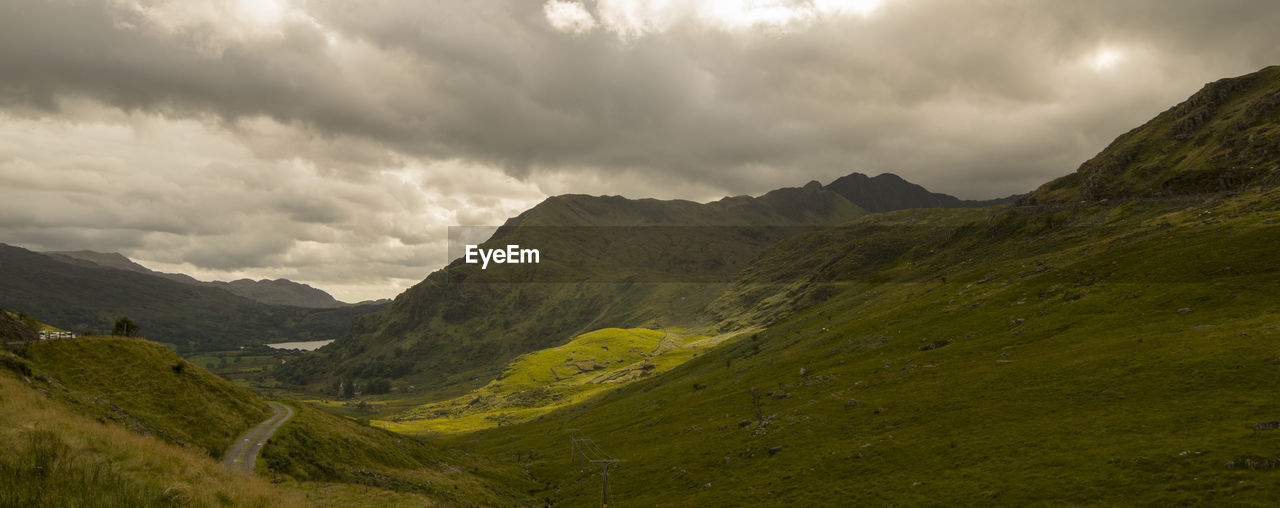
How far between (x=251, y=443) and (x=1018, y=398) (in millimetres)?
82066

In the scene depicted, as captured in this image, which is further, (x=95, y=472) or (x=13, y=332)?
(x=13, y=332)

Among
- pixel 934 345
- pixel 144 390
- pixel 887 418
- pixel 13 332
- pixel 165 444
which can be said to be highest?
pixel 13 332

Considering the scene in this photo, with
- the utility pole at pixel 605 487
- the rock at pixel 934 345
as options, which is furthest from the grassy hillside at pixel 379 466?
the rock at pixel 934 345

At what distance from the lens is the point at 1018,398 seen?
61.1 metres

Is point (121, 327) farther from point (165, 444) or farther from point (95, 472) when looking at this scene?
point (95, 472)

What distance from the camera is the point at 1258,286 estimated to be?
73.1m

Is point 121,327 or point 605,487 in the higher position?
point 121,327

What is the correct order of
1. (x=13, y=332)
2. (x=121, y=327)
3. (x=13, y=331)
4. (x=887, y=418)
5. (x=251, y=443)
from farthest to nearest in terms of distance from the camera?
(x=121, y=327)
(x=13, y=331)
(x=13, y=332)
(x=887, y=418)
(x=251, y=443)

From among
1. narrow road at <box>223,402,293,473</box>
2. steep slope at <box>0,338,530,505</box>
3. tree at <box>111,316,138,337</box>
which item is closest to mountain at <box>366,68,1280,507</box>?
steep slope at <box>0,338,530,505</box>

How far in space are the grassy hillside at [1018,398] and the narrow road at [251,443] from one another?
1566 inches

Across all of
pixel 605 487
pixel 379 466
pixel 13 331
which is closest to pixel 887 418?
pixel 605 487

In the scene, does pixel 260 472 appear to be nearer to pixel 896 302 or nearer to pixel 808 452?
pixel 808 452

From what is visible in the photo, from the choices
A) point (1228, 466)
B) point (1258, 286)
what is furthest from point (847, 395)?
point (1258, 286)

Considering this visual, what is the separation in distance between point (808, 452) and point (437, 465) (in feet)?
183
